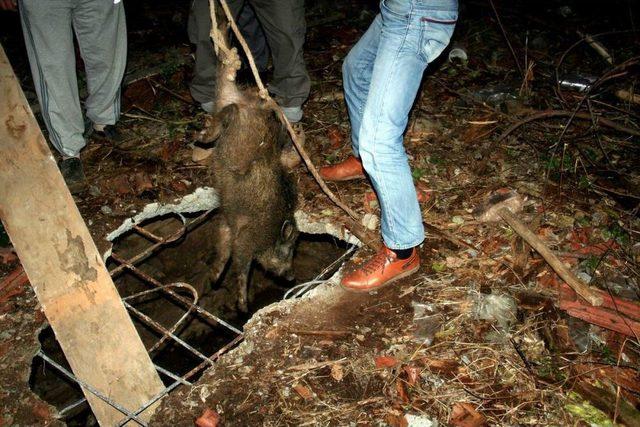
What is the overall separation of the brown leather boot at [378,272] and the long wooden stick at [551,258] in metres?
0.94

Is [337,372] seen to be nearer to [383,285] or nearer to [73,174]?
[383,285]

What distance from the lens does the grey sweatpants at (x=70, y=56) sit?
11.9 ft

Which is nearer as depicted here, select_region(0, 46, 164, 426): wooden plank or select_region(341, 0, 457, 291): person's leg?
select_region(341, 0, 457, 291): person's leg

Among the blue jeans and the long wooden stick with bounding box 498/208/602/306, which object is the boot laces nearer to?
the blue jeans

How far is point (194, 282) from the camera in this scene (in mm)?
5090

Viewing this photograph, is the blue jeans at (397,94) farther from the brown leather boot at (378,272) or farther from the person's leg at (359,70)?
the brown leather boot at (378,272)

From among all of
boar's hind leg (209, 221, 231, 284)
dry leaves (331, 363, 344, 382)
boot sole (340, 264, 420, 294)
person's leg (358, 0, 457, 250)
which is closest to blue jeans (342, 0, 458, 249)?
person's leg (358, 0, 457, 250)

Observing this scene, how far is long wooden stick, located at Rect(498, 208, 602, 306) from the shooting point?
3094mm

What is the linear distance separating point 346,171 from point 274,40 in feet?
4.53

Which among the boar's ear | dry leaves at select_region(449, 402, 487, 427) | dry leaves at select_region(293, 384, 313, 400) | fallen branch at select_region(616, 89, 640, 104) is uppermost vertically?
the boar's ear

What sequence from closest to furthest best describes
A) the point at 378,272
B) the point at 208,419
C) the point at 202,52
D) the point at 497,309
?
the point at 208,419
the point at 497,309
the point at 378,272
the point at 202,52

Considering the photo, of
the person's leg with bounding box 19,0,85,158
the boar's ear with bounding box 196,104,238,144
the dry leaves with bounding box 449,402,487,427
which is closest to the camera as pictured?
the dry leaves with bounding box 449,402,487,427

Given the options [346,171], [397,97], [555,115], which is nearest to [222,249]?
[346,171]

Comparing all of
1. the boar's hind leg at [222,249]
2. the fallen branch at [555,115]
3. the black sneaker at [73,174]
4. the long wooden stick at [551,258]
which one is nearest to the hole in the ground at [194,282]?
the boar's hind leg at [222,249]
